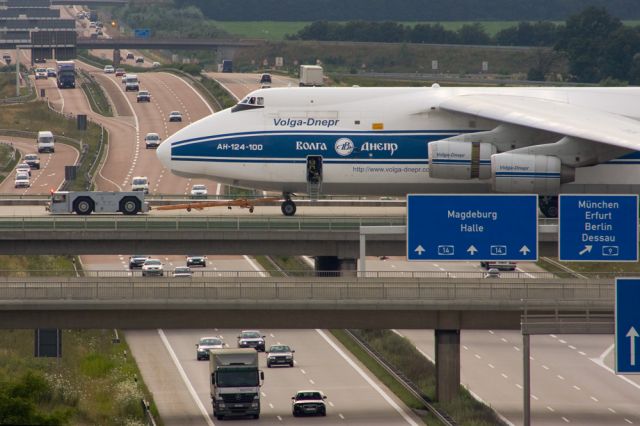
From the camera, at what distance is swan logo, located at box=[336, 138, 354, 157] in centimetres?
7012

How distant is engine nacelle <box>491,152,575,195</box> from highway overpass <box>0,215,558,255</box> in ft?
20.5

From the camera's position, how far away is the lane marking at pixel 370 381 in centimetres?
6667

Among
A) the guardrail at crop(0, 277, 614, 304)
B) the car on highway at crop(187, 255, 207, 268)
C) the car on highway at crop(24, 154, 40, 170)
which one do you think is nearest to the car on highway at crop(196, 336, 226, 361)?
the car on highway at crop(187, 255, 207, 268)

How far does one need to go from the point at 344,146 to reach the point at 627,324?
2843cm

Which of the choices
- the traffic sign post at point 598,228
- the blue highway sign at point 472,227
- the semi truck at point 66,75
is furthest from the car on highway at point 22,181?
the traffic sign post at point 598,228

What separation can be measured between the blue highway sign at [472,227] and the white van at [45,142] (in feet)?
312

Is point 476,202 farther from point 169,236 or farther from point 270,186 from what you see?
point 169,236

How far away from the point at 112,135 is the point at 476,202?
10026cm

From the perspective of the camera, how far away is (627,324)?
43.5 meters

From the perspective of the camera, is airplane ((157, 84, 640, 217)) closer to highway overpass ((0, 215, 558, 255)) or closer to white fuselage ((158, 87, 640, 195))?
white fuselage ((158, 87, 640, 195))

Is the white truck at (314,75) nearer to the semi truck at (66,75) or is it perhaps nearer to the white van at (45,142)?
the white van at (45,142)

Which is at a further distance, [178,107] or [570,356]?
[178,107]

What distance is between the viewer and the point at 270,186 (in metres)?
71.3

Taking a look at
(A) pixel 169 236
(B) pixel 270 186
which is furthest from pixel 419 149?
(A) pixel 169 236
